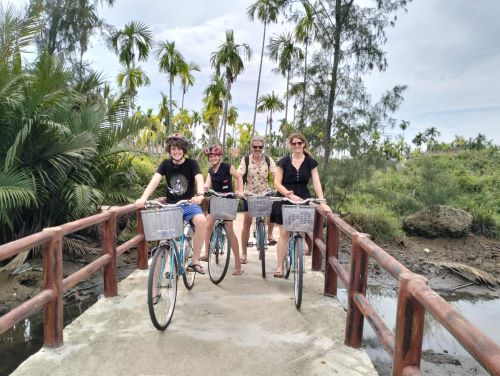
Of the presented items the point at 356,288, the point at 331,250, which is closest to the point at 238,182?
the point at 331,250

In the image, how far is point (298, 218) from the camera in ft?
15.0

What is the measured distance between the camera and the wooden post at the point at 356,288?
3.75 m

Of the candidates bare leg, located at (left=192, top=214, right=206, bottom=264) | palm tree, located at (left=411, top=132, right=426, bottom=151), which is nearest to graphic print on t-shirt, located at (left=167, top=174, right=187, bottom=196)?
bare leg, located at (left=192, top=214, right=206, bottom=264)

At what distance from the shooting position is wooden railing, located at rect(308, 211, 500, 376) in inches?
69.0

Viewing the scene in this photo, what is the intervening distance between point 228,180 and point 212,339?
89.2 inches

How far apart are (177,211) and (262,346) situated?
1385mm

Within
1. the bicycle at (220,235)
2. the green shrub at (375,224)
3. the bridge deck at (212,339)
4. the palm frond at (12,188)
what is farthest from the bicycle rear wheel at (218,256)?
the green shrub at (375,224)

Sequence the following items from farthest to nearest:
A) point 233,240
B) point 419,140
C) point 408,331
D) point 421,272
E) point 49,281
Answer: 1. point 419,140
2. point 421,272
3. point 233,240
4. point 49,281
5. point 408,331

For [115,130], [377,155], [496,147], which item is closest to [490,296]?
[377,155]

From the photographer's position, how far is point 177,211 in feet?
13.0

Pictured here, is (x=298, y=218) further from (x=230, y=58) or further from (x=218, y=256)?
(x=230, y=58)

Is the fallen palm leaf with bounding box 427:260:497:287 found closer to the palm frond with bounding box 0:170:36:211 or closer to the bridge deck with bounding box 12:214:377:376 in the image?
the bridge deck with bounding box 12:214:377:376

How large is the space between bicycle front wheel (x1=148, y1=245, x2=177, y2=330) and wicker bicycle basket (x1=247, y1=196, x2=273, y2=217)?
4.65 feet

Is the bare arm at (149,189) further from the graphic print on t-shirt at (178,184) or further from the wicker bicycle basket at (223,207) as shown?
the wicker bicycle basket at (223,207)
